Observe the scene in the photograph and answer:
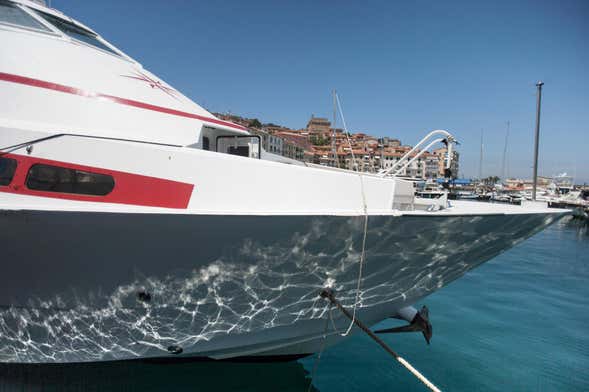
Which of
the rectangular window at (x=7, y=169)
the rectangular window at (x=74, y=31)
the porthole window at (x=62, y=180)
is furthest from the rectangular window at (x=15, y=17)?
the porthole window at (x=62, y=180)

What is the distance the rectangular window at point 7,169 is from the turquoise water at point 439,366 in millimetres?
2852

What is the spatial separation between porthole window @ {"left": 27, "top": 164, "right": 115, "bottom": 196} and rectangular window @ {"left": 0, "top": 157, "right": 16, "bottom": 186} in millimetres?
126

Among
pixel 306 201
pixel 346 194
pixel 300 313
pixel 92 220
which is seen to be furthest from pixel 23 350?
pixel 346 194

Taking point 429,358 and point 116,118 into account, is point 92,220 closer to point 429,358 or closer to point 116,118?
point 116,118

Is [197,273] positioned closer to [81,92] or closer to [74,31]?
[81,92]

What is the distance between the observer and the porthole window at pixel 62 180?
229cm

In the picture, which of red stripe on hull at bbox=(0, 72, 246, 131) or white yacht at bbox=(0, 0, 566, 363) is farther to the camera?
red stripe on hull at bbox=(0, 72, 246, 131)

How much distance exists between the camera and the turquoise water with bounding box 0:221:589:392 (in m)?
3.87

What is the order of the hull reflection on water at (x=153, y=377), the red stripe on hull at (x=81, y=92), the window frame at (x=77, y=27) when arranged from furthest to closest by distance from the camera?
the hull reflection on water at (x=153, y=377)
the window frame at (x=77, y=27)
the red stripe on hull at (x=81, y=92)

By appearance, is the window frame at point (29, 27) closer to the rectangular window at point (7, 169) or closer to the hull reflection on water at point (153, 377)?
the rectangular window at point (7, 169)

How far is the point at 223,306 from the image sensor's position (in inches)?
112

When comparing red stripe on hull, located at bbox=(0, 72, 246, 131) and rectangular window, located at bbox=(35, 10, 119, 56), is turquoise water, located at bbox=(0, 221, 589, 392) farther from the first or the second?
rectangular window, located at bbox=(35, 10, 119, 56)

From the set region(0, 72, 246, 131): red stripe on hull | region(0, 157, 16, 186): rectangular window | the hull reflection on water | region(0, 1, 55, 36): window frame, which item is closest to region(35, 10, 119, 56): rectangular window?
region(0, 1, 55, 36): window frame

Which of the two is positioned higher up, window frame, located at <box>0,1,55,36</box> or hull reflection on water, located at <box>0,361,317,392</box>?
window frame, located at <box>0,1,55,36</box>
